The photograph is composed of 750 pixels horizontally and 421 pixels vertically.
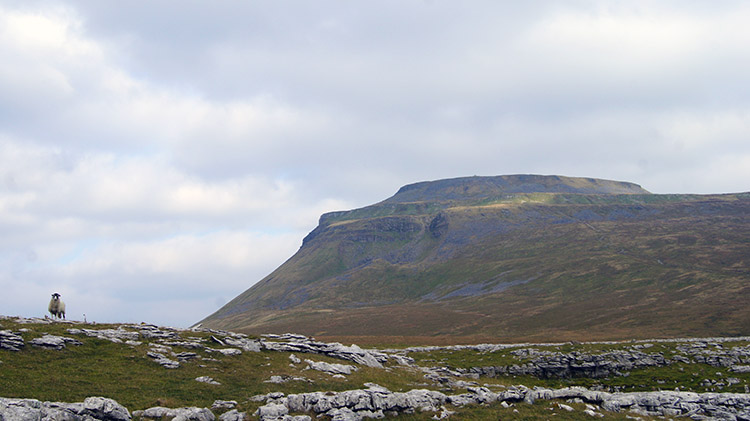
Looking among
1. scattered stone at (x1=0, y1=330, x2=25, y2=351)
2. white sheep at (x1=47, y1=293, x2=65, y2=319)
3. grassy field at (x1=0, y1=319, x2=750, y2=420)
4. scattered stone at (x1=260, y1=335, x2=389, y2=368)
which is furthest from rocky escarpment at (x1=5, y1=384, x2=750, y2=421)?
white sheep at (x1=47, y1=293, x2=65, y2=319)

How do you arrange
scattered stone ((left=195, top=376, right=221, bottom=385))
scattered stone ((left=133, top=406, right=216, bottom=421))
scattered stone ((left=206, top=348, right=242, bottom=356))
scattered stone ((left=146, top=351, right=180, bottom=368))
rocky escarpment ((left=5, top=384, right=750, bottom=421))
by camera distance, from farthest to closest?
scattered stone ((left=206, top=348, right=242, bottom=356))
scattered stone ((left=146, top=351, right=180, bottom=368))
scattered stone ((left=195, top=376, right=221, bottom=385))
scattered stone ((left=133, top=406, right=216, bottom=421))
rocky escarpment ((left=5, top=384, right=750, bottom=421))

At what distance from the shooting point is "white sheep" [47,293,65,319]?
53688mm

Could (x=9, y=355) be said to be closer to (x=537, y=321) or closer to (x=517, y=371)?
(x=517, y=371)

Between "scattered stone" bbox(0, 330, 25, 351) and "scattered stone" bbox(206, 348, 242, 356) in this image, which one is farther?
"scattered stone" bbox(206, 348, 242, 356)

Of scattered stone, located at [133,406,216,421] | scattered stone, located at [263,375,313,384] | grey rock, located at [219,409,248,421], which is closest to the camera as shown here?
scattered stone, located at [133,406,216,421]

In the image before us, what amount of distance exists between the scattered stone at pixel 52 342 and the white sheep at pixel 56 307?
17.9 m

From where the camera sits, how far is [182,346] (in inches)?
1737

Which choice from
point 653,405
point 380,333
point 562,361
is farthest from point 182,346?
point 380,333

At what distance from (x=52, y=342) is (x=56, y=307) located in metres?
20.7

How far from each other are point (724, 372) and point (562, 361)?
1795 cm

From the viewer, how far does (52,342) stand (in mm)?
37344

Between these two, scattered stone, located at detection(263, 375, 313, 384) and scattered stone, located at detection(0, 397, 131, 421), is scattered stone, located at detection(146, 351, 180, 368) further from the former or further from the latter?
scattered stone, located at detection(0, 397, 131, 421)

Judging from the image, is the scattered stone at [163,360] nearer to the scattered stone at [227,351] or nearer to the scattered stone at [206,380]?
the scattered stone at [206,380]

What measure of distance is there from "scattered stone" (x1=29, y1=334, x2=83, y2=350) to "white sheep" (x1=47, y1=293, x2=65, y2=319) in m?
17.9
